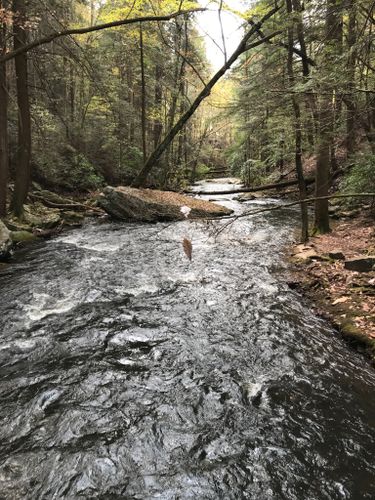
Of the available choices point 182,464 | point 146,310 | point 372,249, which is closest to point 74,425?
point 182,464

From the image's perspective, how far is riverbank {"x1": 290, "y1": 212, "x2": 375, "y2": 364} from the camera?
18.9ft

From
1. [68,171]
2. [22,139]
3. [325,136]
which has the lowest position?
[68,171]

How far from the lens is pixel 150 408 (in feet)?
13.3

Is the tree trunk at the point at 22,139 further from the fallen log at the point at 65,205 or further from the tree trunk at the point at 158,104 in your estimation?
the tree trunk at the point at 158,104

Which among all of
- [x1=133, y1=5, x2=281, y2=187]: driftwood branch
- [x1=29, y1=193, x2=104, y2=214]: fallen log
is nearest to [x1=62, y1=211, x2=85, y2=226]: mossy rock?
[x1=29, y1=193, x2=104, y2=214]: fallen log

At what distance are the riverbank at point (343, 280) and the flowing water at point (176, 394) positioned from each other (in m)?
0.30

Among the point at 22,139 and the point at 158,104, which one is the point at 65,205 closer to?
the point at 22,139

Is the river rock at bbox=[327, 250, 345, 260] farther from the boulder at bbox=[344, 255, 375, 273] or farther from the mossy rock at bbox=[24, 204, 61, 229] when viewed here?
the mossy rock at bbox=[24, 204, 61, 229]

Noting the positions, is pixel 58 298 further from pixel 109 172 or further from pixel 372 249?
pixel 109 172

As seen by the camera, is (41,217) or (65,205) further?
(65,205)

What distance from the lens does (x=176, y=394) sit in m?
4.30

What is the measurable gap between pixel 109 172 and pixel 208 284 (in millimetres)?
15811

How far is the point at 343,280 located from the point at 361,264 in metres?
0.62

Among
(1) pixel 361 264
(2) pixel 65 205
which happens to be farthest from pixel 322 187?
(2) pixel 65 205
